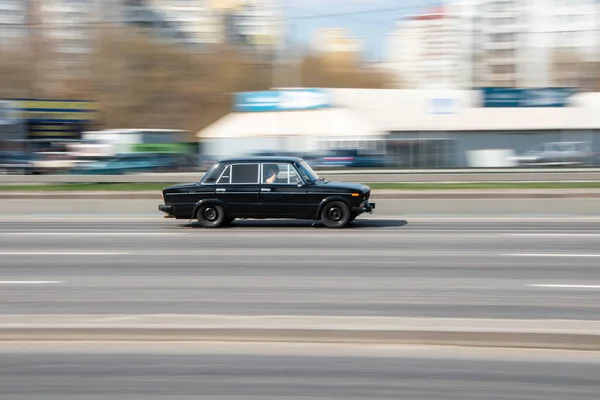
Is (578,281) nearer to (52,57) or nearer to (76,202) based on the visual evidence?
(76,202)

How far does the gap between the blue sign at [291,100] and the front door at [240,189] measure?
3734cm

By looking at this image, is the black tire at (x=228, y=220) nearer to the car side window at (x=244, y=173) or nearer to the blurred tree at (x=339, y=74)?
the car side window at (x=244, y=173)

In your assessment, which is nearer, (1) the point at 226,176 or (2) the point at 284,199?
(2) the point at 284,199

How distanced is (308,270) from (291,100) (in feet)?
145

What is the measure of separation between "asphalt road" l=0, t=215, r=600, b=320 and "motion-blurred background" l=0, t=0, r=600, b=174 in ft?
96.3

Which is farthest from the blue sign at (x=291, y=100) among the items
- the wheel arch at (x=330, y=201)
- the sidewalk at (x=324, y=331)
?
the sidewalk at (x=324, y=331)

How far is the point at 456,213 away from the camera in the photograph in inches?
786

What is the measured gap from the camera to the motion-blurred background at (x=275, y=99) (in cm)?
4959

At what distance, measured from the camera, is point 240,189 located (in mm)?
16469

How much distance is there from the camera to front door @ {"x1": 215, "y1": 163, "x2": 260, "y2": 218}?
16.4 m

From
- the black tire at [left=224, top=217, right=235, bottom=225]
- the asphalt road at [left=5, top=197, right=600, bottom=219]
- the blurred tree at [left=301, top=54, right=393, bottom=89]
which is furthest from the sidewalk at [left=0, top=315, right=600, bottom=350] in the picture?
the blurred tree at [left=301, top=54, right=393, bottom=89]

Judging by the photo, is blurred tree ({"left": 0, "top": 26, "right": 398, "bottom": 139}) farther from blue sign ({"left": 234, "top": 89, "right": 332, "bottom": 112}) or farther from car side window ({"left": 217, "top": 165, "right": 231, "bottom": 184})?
car side window ({"left": 217, "top": 165, "right": 231, "bottom": 184})

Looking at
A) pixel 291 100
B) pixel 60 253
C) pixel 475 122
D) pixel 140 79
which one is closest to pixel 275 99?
pixel 291 100

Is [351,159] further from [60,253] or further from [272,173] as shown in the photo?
[60,253]
